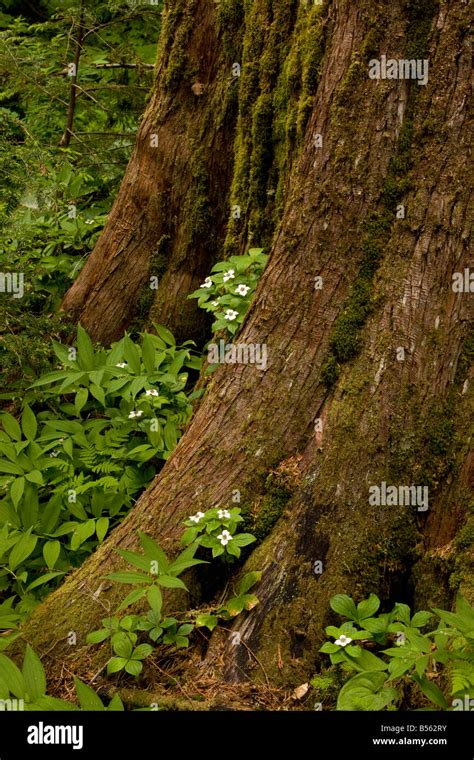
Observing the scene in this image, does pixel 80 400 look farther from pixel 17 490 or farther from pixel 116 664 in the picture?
pixel 116 664

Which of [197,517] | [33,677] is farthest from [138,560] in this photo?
[33,677]

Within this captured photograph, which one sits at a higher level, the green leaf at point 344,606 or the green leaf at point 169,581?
the green leaf at point 169,581

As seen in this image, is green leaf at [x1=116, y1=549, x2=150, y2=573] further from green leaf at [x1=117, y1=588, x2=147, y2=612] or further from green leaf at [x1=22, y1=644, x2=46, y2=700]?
green leaf at [x1=22, y1=644, x2=46, y2=700]

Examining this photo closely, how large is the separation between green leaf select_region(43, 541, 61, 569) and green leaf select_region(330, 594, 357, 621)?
4.74ft

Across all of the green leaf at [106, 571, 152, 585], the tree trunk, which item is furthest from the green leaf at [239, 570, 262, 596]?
the green leaf at [106, 571, 152, 585]

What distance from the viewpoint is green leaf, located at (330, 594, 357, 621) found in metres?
3.45

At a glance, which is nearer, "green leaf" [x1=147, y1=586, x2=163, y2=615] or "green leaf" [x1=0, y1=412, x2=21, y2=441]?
"green leaf" [x1=147, y1=586, x2=163, y2=615]

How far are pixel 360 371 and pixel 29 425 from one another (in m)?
2.00

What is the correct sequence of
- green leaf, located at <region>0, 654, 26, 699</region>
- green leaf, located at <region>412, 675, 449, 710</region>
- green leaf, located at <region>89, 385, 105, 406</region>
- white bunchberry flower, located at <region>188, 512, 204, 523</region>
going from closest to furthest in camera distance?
green leaf, located at <region>412, 675, 449, 710</region>
green leaf, located at <region>0, 654, 26, 699</region>
white bunchberry flower, located at <region>188, 512, 204, 523</region>
green leaf, located at <region>89, 385, 105, 406</region>

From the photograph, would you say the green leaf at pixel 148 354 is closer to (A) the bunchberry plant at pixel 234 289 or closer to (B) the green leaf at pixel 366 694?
(A) the bunchberry plant at pixel 234 289

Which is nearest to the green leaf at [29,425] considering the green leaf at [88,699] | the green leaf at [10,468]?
the green leaf at [10,468]

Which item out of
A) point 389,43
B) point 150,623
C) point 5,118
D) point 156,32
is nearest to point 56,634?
point 150,623

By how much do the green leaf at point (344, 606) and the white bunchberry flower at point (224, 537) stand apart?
1.63 feet

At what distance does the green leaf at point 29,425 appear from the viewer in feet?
15.2
